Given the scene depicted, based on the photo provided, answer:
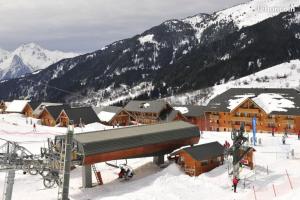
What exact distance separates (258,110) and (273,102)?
12.2 ft

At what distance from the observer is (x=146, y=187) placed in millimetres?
48406

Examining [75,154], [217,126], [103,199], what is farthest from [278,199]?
[217,126]

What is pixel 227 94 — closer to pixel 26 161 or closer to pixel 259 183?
pixel 259 183

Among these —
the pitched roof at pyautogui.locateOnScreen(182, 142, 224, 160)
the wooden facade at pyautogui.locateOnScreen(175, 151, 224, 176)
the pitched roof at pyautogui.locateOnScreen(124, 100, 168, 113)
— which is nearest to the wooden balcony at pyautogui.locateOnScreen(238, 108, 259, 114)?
the pitched roof at pyautogui.locateOnScreen(124, 100, 168, 113)

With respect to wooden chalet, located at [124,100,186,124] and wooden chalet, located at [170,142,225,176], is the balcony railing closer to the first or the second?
wooden chalet, located at [124,100,186,124]

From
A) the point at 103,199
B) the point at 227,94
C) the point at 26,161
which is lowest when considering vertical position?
the point at 103,199

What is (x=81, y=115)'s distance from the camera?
10419cm

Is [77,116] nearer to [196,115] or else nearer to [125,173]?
[196,115]

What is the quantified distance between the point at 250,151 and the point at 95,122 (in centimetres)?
5910

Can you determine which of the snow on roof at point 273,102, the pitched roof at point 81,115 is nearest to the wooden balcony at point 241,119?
the snow on roof at point 273,102

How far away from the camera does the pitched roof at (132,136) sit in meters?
49.3

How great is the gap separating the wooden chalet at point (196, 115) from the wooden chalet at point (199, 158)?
4621cm

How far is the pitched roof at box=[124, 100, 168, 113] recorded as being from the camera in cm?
10919

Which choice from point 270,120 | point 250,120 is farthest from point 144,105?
point 270,120
